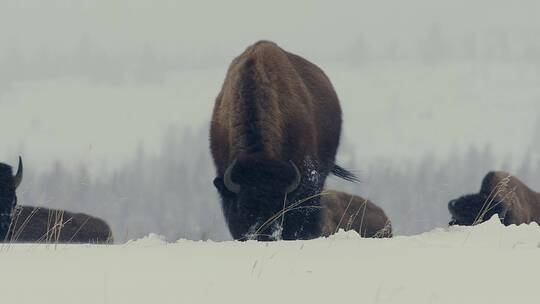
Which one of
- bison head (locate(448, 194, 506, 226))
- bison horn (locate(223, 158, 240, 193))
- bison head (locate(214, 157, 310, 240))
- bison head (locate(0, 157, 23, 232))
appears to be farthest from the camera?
bison head (locate(448, 194, 506, 226))

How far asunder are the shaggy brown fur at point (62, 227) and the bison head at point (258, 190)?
10.3 feet

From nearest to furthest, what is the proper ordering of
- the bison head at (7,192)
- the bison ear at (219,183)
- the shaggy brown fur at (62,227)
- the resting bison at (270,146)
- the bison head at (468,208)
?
the resting bison at (270,146) < the bison ear at (219,183) < the bison head at (7,192) < the shaggy brown fur at (62,227) < the bison head at (468,208)

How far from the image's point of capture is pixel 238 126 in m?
10.3

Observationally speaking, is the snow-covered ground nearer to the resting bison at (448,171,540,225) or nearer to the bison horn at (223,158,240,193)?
the bison horn at (223,158,240,193)

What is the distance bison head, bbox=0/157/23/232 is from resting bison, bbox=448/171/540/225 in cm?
769

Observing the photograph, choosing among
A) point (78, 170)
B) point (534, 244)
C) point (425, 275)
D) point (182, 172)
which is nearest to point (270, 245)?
point (425, 275)

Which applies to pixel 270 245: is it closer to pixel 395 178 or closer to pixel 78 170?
pixel 78 170

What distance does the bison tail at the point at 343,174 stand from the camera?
12.0 m

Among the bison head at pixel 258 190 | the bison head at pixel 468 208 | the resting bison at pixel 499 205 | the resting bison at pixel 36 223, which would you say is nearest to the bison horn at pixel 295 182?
the bison head at pixel 258 190

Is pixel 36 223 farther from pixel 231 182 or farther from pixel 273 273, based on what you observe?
pixel 273 273

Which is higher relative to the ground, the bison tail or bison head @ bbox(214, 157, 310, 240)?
bison head @ bbox(214, 157, 310, 240)

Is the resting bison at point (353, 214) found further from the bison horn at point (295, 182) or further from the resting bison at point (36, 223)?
the resting bison at point (36, 223)

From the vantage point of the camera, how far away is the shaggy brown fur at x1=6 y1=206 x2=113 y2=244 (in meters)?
12.4

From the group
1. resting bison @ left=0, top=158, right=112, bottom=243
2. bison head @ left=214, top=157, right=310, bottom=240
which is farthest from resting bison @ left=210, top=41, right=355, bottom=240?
resting bison @ left=0, top=158, right=112, bottom=243
